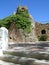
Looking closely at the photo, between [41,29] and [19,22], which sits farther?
[41,29]

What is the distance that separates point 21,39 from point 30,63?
13035 millimetres

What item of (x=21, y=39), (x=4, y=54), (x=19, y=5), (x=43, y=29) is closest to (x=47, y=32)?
(x=43, y=29)

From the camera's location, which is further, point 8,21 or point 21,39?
point 8,21

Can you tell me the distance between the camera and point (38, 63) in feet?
11.4

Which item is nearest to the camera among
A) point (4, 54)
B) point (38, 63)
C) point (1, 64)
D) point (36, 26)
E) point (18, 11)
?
point (38, 63)

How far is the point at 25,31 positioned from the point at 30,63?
15.2 metres

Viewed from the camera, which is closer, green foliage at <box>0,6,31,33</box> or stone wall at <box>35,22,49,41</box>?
green foliage at <box>0,6,31,33</box>

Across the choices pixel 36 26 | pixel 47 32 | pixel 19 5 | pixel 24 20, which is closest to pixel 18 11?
pixel 19 5

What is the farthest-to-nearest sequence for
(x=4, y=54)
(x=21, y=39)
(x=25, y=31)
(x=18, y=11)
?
(x=18, y=11)
(x=25, y=31)
(x=21, y=39)
(x=4, y=54)

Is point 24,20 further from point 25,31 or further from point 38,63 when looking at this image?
point 38,63

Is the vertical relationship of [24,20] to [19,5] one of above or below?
below

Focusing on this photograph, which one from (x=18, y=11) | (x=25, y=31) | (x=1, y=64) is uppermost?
(x=18, y=11)

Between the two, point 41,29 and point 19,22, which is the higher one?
point 19,22

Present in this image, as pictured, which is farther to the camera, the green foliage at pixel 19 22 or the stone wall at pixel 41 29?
the stone wall at pixel 41 29
